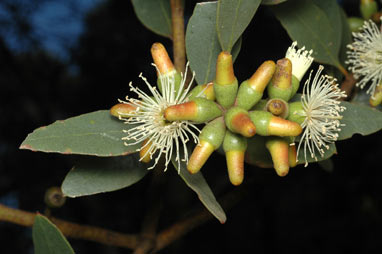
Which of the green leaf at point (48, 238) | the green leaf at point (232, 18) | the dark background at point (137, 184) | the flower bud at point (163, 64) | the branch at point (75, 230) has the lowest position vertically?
the dark background at point (137, 184)

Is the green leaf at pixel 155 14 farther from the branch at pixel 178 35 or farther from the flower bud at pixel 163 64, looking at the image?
the flower bud at pixel 163 64

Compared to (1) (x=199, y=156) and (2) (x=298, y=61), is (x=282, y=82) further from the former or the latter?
(1) (x=199, y=156)

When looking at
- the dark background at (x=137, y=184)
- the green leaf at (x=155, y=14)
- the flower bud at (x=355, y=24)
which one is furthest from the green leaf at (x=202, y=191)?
the dark background at (x=137, y=184)

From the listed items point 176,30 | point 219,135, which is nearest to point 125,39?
point 176,30

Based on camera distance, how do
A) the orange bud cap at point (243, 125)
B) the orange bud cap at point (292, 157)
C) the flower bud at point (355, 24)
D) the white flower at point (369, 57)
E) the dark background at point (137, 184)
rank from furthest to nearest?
the dark background at point (137, 184), the flower bud at point (355, 24), the white flower at point (369, 57), the orange bud cap at point (292, 157), the orange bud cap at point (243, 125)

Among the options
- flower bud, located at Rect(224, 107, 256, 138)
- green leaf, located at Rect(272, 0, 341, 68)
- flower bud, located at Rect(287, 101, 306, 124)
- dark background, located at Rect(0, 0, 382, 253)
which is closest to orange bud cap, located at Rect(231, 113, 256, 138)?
flower bud, located at Rect(224, 107, 256, 138)

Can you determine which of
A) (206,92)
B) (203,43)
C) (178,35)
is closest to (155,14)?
(178,35)

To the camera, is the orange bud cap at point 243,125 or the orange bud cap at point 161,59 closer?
the orange bud cap at point 243,125

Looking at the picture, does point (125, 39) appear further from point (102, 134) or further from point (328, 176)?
point (102, 134)
